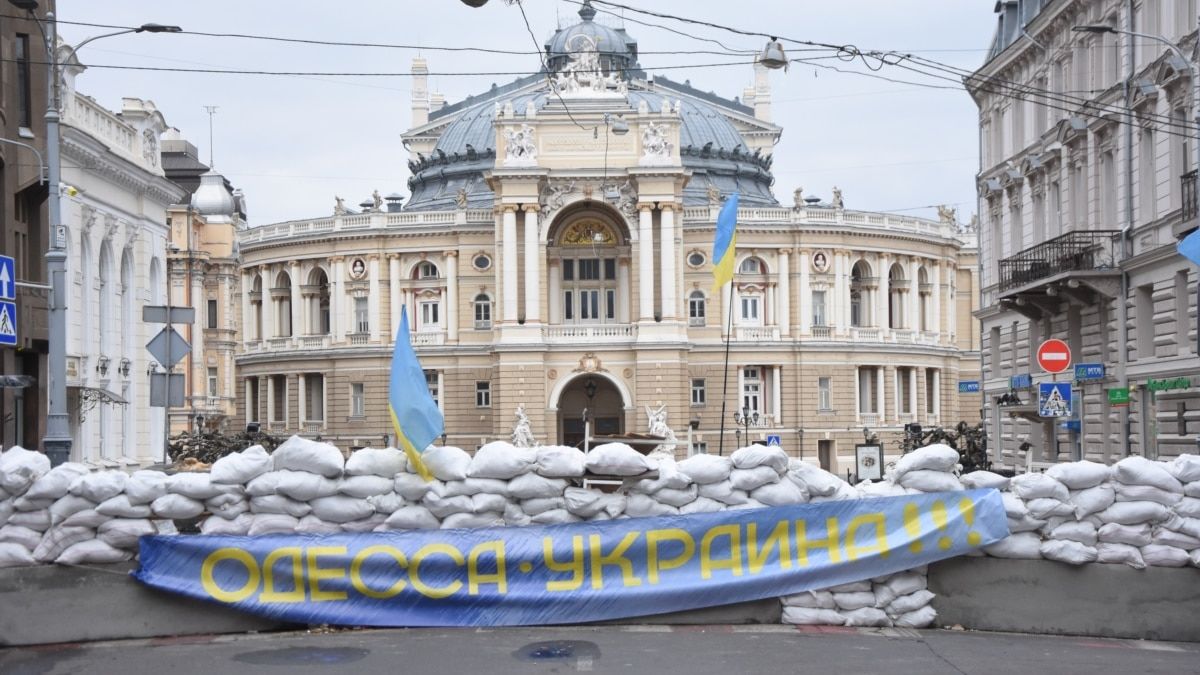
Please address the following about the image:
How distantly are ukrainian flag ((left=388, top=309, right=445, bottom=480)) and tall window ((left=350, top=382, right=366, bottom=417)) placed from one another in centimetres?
6060

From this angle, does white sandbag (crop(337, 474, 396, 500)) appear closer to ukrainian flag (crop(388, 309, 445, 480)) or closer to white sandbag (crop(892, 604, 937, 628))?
ukrainian flag (crop(388, 309, 445, 480))

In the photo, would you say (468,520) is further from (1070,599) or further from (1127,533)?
(1127,533)

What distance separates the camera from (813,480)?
14242mm

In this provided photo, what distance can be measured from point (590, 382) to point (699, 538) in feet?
185

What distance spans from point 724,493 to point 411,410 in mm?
2767

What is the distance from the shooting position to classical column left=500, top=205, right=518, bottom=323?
69.0 meters

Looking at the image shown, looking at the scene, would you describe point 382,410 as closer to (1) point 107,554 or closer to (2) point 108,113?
(2) point 108,113

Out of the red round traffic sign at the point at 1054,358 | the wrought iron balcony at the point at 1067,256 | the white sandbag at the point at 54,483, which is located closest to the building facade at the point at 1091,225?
the wrought iron balcony at the point at 1067,256

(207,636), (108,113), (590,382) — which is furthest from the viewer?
(590,382)

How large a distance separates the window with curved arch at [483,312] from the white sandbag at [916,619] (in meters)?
59.2

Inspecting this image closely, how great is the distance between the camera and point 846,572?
13953 mm

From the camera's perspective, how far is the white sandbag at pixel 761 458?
14039 millimetres

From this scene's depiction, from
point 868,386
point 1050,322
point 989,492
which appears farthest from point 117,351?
point 868,386

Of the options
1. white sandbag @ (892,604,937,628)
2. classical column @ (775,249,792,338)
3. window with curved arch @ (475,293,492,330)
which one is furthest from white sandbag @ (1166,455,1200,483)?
window with curved arch @ (475,293,492,330)
